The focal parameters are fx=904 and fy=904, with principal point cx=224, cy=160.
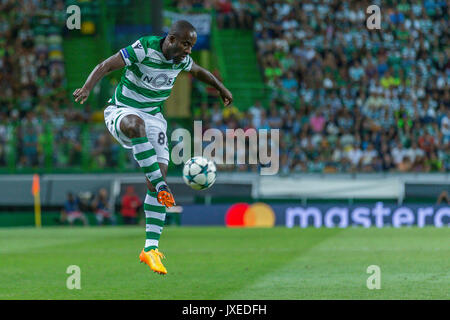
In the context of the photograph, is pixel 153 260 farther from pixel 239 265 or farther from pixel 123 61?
pixel 239 265

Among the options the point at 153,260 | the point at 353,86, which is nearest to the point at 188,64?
the point at 153,260

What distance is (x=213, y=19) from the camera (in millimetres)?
30016

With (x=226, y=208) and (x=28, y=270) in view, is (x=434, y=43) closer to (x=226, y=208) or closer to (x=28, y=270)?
(x=226, y=208)

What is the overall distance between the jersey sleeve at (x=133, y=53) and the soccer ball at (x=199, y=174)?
1.35m

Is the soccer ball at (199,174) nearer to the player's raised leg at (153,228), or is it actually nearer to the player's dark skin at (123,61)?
the player's raised leg at (153,228)

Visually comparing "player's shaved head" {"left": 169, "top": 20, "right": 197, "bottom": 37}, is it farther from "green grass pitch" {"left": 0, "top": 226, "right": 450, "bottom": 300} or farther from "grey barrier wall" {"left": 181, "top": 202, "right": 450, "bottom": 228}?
"grey barrier wall" {"left": 181, "top": 202, "right": 450, "bottom": 228}

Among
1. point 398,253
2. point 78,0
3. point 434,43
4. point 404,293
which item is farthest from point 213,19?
point 404,293

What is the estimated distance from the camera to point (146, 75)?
32.4ft

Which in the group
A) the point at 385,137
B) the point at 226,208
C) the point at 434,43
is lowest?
the point at 226,208

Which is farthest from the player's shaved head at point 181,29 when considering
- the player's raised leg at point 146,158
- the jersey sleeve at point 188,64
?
the player's raised leg at point 146,158

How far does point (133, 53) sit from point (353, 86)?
59.1 ft

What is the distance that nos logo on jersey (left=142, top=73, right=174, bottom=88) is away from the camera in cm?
988

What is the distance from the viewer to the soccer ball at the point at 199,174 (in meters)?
10.0
